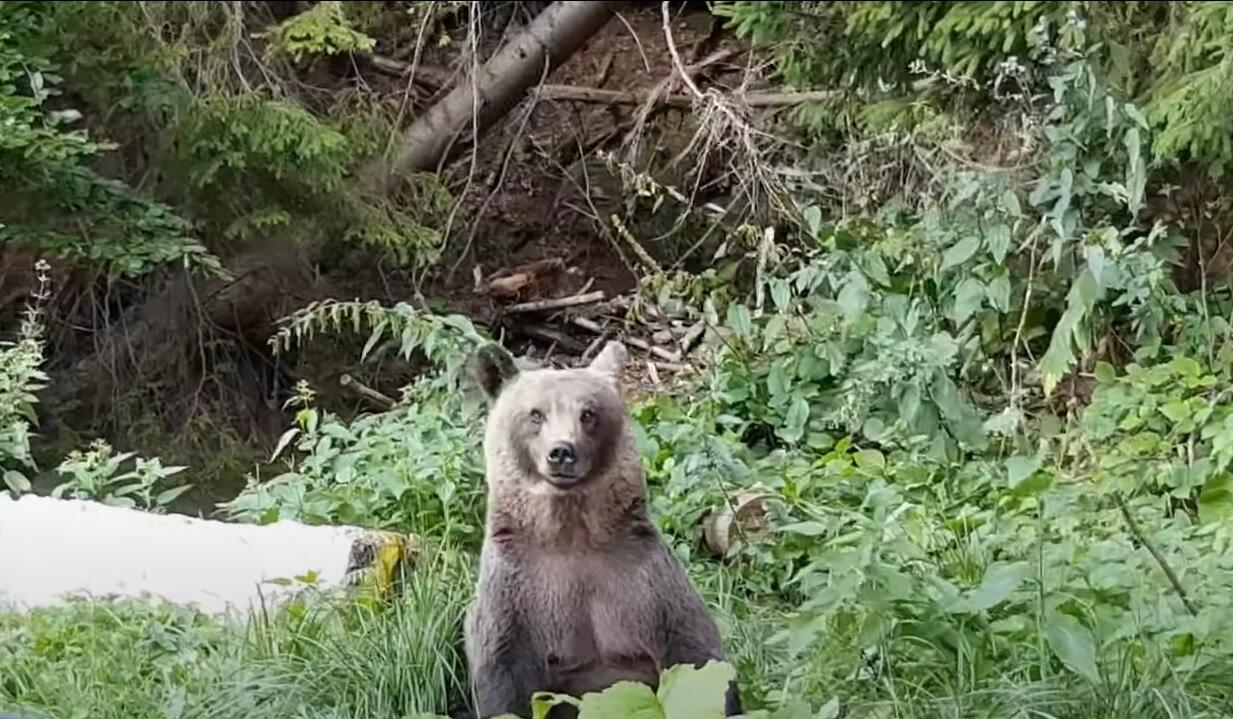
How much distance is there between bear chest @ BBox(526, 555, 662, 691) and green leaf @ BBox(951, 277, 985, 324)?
8.99ft

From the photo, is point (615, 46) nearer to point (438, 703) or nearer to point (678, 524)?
point (678, 524)

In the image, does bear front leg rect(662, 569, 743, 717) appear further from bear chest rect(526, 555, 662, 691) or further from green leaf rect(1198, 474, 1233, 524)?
green leaf rect(1198, 474, 1233, 524)

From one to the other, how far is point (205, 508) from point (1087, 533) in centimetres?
336

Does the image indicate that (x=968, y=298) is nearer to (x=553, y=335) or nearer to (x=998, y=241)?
(x=998, y=241)

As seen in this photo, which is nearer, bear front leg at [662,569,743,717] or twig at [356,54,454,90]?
bear front leg at [662,569,743,717]

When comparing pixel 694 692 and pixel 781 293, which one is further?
pixel 781 293

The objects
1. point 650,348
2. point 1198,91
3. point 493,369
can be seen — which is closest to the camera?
point 493,369

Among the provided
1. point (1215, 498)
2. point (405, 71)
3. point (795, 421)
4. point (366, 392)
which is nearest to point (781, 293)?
point (795, 421)

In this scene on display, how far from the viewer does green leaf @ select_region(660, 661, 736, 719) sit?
1.81 metres

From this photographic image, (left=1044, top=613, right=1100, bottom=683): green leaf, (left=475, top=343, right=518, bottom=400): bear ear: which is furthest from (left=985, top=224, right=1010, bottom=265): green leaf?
(left=475, top=343, right=518, bottom=400): bear ear

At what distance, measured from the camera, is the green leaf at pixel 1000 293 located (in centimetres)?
566

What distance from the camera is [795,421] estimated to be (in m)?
5.94

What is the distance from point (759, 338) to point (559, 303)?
81.3 inches

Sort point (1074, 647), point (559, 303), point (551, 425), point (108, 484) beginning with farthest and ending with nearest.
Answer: point (559, 303)
point (108, 484)
point (551, 425)
point (1074, 647)
